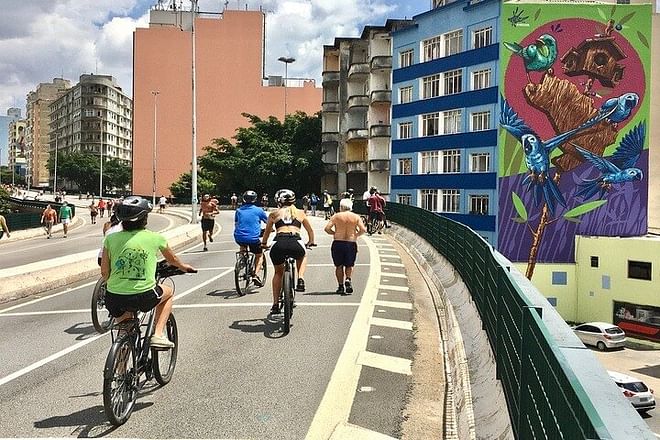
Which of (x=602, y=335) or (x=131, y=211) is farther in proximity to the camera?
(x=602, y=335)

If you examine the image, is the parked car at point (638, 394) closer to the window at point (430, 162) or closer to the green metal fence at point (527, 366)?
the green metal fence at point (527, 366)

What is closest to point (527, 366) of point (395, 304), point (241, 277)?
point (395, 304)

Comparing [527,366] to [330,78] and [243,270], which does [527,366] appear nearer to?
[243,270]

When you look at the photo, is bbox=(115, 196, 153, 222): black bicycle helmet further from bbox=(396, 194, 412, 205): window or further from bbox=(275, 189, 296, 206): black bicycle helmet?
bbox=(396, 194, 412, 205): window

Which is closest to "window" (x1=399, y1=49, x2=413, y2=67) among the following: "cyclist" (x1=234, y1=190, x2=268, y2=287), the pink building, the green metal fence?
the pink building

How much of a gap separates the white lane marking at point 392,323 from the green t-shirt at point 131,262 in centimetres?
447

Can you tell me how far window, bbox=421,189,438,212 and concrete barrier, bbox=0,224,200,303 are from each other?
1452 inches

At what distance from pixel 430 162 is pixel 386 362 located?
44766 millimetres

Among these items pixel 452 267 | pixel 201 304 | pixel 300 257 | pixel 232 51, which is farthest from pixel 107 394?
pixel 232 51

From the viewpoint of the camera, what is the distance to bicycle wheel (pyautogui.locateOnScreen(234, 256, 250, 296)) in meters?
11.8

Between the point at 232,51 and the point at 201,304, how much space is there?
75665 mm

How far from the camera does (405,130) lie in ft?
178

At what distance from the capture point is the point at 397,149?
54656 millimetres

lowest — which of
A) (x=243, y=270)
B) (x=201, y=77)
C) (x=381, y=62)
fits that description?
(x=243, y=270)
